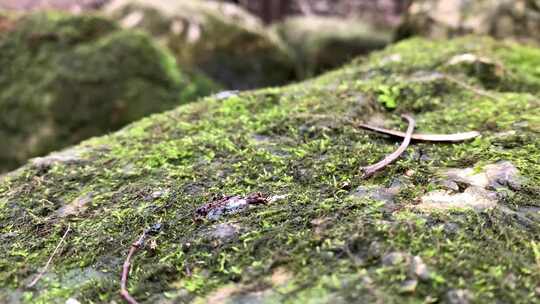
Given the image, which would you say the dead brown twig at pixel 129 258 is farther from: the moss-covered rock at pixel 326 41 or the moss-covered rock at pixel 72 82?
the moss-covered rock at pixel 326 41

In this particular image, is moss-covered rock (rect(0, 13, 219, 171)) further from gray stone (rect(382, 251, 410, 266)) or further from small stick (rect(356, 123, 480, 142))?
gray stone (rect(382, 251, 410, 266))

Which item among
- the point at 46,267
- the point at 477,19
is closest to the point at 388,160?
the point at 46,267

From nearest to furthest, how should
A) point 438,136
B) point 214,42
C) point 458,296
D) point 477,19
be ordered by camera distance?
1. point 458,296
2. point 438,136
3. point 477,19
4. point 214,42

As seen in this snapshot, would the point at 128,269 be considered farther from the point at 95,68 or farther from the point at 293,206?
the point at 95,68

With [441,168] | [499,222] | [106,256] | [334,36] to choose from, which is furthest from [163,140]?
[334,36]

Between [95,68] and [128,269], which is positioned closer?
[128,269]

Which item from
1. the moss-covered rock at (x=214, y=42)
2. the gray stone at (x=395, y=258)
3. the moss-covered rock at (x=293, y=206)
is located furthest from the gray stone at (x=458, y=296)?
the moss-covered rock at (x=214, y=42)

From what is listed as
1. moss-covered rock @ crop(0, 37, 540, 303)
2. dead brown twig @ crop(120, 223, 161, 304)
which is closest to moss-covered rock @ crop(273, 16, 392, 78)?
moss-covered rock @ crop(0, 37, 540, 303)

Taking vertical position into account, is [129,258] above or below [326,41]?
above
